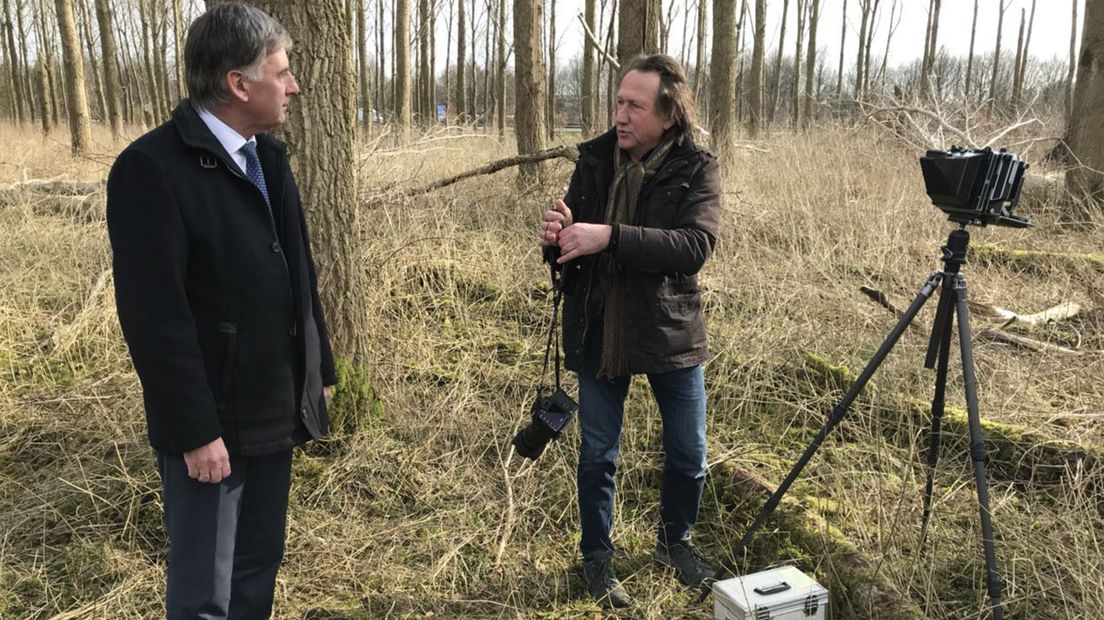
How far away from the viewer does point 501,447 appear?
11.3 feet

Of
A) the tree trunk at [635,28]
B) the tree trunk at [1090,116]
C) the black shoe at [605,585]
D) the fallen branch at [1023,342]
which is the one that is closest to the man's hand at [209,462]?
the black shoe at [605,585]

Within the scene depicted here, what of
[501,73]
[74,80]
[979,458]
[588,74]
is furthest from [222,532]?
[501,73]

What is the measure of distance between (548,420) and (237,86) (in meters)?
1.41

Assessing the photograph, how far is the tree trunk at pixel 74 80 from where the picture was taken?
1108 centimetres

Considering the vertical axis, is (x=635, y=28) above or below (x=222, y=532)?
above

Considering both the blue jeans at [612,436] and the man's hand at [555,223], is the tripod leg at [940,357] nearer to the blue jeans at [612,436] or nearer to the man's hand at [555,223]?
the blue jeans at [612,436]

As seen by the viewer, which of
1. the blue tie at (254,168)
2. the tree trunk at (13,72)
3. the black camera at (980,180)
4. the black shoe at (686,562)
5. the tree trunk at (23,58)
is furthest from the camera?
the tree trunk at (23,58)

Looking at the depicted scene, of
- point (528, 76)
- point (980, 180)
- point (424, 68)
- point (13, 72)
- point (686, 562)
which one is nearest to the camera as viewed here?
point (980, 180)

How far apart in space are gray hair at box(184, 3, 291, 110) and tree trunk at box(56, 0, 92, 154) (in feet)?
37.3

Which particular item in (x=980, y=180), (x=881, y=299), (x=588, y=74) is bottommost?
(x=881, y=299)

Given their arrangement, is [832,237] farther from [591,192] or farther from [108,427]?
[108,427]

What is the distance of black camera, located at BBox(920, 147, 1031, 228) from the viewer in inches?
79.7

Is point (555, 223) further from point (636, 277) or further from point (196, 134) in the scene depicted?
point (196, 134)

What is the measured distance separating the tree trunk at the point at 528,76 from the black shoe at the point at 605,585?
5.67 meters
